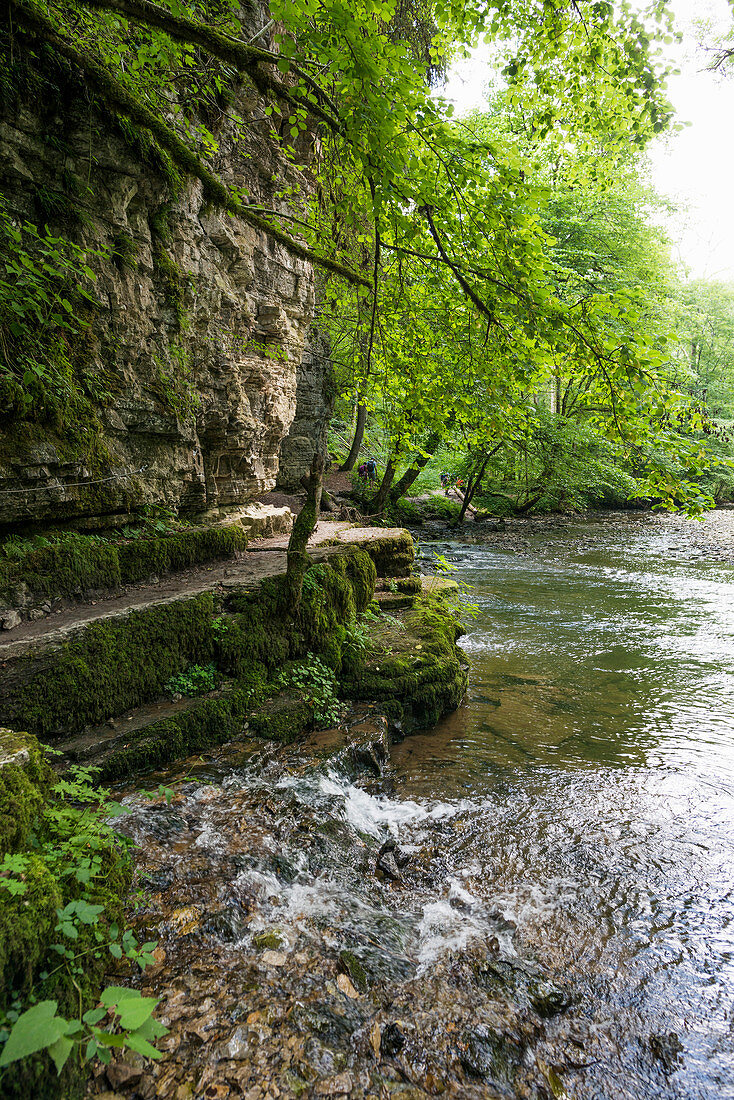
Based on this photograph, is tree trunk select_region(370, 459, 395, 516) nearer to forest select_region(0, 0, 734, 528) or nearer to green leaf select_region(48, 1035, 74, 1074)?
forest select_region(0, 0, 734, 528)

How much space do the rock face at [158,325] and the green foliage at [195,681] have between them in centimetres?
182

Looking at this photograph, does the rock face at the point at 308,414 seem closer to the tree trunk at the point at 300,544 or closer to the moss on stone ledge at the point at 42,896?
the tree trunk at the point at 300,544

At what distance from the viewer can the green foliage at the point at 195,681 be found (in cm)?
472

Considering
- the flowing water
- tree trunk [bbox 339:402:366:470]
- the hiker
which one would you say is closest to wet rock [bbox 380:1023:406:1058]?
the flowing water

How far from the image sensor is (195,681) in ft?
16.0

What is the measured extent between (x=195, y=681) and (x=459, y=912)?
2993 mm

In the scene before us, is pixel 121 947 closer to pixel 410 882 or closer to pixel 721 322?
pixel 410 882

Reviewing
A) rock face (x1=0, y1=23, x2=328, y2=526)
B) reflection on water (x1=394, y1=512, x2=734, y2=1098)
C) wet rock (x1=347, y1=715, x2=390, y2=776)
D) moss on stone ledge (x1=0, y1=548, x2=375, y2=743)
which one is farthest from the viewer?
wet rock (x1=347, y1=715, x2=390, y2=776)

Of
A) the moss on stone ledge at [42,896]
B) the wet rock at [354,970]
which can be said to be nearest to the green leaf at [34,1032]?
the moss on stone ledge at [42,896]

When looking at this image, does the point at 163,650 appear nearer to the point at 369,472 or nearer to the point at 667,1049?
the point at 667,1049

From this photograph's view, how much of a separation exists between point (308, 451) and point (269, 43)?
27.9ft

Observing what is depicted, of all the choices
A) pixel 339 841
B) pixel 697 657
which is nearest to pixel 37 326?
pixel 339 841

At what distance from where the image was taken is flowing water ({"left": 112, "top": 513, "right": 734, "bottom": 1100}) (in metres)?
2.30

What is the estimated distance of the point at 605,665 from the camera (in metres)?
8.09
